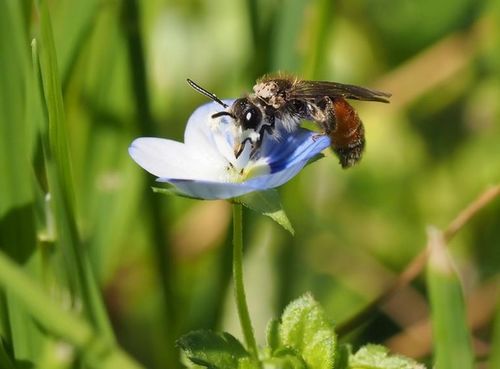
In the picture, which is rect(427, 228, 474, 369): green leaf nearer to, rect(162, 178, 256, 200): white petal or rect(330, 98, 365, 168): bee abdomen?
rect(162, 178, 256, 200): white petal

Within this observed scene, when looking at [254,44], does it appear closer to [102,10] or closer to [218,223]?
[102,10]

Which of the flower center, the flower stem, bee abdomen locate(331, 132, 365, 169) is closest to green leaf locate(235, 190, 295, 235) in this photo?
the flower stem

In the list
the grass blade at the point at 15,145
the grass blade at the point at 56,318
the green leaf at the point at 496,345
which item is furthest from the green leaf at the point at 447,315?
the grass blade at the point at 15,145

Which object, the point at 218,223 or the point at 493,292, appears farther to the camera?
the point at 218,223

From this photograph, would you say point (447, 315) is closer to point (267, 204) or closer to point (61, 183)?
point (267, 204)

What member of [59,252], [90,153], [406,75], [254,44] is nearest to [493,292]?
[406,75]

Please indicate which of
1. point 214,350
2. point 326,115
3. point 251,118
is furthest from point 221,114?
point 214,350

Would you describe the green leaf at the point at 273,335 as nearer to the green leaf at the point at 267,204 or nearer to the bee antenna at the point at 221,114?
the green leaf at the point at 267,204

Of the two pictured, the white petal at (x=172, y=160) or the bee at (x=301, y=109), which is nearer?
the white petal at (x=172, y=160)
